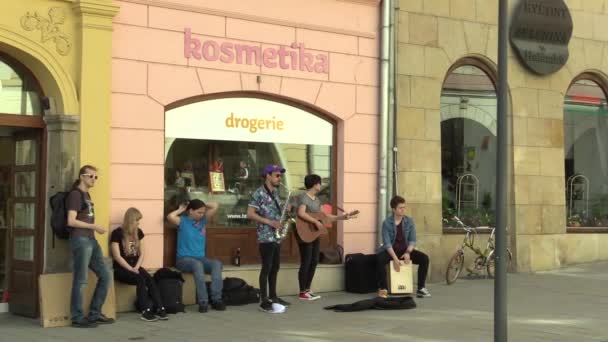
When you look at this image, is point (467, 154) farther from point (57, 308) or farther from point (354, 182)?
point (57, 308)

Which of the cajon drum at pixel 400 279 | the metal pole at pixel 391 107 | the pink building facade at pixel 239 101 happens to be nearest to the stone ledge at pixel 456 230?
the metal pole at pixel 391 107

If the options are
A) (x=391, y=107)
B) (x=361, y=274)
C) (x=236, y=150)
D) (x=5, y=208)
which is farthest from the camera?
(x=391, y=107)

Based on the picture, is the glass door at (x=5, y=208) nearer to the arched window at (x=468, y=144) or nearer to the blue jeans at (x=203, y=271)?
the blue jeans at (x=203, y=271)

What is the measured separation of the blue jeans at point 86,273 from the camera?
9641mm

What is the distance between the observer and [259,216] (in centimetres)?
1091

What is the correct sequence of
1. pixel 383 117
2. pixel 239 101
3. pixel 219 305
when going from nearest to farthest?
pixel 219 305 → pixel 239 101 → pixel 383 117

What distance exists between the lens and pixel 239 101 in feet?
40.4

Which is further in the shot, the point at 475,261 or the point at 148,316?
the point at 475,261

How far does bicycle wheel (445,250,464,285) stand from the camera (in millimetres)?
13578

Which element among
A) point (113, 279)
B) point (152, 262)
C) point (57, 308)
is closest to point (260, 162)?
point (152, 262)

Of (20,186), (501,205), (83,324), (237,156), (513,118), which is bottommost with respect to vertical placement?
(83,324)

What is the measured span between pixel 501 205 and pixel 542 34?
809 cm

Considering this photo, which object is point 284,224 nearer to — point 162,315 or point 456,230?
point 162,315

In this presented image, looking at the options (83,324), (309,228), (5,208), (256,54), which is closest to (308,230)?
(309,228)
